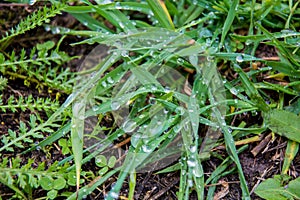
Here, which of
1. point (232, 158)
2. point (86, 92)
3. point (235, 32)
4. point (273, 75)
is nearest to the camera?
point (232, 158)

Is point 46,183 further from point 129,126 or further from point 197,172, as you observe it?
point 197,172

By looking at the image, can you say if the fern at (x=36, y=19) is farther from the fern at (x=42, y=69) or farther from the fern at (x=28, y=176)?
the fern at (x=28, y=176)

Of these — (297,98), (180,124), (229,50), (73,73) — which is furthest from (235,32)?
(73,73)

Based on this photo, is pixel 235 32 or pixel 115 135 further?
pixel 235 32

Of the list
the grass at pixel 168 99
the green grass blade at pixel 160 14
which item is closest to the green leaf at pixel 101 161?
the grass at pixel 168 99

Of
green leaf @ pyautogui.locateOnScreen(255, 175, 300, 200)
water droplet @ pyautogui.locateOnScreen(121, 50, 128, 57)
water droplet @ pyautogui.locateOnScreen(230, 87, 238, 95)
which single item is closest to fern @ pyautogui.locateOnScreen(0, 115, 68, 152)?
water droplet @ pyautogui.locateOnScreen(121, 50, 128, 57)

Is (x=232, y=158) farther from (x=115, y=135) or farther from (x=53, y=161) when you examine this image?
(x=53, y=161)

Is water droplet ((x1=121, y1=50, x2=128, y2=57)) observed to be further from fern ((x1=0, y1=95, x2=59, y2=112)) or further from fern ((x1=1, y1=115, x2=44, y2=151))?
fern ((x1=1, y1=115, x2=44, y2=151))
